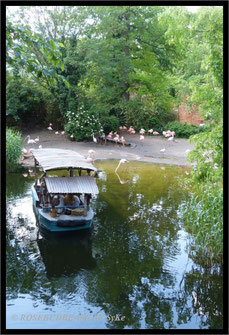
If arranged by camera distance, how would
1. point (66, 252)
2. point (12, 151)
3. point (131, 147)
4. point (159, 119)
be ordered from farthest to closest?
point (159, 119), point (131, 147), point (12, 151), point (66, 252)

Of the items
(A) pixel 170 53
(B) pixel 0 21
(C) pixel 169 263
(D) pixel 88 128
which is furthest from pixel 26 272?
(A) pixel 170 53

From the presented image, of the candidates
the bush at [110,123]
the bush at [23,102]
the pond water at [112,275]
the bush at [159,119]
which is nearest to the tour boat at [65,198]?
the pond water at [112,275]

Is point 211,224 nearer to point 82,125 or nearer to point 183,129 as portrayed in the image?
point 82,125

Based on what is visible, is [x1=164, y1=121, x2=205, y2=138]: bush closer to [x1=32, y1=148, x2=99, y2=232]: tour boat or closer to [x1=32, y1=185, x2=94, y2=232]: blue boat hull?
[x1=32, y1=148, x2=99, y2=232]: tour boat

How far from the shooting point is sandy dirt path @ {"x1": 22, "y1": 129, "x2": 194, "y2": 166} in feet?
64.5

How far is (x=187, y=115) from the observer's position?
28.2 metres

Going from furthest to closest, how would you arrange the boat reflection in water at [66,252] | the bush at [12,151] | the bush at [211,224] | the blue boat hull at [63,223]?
the bush at [12,151] < the blue boat hull at [63,223] < the boat reflection in water at [66,252] < the bush at [211,224]

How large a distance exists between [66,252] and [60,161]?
103 inches

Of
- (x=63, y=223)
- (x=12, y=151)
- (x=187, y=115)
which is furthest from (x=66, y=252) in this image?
(x=187, y=115)

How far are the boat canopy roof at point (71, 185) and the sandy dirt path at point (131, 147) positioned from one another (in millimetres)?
8605

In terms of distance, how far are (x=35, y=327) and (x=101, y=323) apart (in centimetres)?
111

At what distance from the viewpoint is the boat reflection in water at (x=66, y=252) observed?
7.57 m

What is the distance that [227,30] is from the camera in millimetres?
5520

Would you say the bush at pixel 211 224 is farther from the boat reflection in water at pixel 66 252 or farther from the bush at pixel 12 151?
the bush at pixel 12 151
